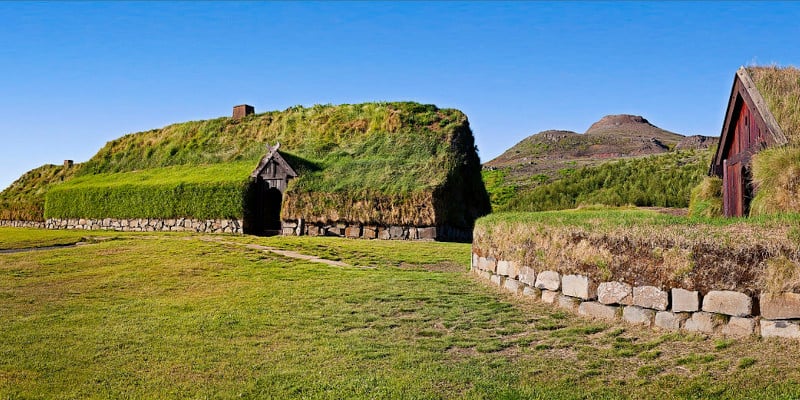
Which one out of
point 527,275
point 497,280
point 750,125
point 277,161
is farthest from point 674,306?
point 277,161

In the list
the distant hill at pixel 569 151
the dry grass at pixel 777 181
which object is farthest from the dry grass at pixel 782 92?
the distant hill at pixel 569 151

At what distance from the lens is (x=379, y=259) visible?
18.2 meters

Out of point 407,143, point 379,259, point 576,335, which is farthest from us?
point 407,143

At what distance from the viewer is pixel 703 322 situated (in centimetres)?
799

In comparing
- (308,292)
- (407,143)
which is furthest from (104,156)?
(308,292)

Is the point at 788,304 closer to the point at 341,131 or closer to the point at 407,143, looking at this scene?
the point at 407,143

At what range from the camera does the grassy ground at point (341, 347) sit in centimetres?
675

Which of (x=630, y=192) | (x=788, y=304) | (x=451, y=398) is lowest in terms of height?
(x=451, y=398)

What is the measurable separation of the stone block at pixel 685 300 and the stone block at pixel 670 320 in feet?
0.28

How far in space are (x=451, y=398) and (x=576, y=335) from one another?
289cm

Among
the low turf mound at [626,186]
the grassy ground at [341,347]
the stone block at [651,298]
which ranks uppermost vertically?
the low turf mound at [626,186]

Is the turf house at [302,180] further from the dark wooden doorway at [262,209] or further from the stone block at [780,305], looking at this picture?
the stone block at [780,305]

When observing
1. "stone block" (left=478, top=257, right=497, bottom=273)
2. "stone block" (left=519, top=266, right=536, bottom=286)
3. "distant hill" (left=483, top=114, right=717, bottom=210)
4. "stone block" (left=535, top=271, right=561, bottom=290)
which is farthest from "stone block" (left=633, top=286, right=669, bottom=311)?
"distant hill" (left=483, top=114, right=717, bottom=210)

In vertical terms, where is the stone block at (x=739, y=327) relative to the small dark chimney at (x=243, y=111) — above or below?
below
